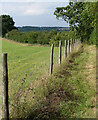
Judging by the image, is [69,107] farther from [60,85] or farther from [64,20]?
[64,20]

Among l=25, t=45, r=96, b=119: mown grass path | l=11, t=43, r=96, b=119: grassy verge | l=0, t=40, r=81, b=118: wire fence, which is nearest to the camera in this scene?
l=11, t=43, r=96, b=119: grassy verge

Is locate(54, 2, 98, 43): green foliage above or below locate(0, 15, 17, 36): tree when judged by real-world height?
below

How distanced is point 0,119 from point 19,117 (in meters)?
0.44

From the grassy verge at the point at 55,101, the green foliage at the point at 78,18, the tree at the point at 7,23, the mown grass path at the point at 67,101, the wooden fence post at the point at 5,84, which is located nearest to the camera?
the wooden fence post at the point at 5,84

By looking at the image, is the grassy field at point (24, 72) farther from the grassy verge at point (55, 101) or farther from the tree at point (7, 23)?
the tree at point (7, 23)


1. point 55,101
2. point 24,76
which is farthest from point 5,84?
point 24,76

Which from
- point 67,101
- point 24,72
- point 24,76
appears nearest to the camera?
point 67,101

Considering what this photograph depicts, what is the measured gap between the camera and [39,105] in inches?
201

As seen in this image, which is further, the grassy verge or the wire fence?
the wire fence

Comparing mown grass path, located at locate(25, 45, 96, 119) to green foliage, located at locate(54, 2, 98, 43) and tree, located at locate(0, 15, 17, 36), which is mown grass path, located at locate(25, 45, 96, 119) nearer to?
green foliage, located at locate(54, 2, 98, 43)

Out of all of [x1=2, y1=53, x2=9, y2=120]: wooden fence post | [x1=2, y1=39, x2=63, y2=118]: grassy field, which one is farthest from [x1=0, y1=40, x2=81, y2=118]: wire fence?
[x1=2, y1=53, x2=9, y2=120]: wooden fence post

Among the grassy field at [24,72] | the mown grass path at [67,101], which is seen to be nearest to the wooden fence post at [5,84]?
the grassy field at [24,72]

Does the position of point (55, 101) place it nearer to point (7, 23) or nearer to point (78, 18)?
point (78, 18)

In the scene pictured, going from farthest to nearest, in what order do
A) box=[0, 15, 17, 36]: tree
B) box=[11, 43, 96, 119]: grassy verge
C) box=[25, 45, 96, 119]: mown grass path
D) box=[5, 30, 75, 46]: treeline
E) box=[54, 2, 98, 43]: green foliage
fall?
box=[0, 15, 17, 36]: tree → box=[5, 30, 75, 46]: treeline → box=[54, 2, 98, 43]: green foliage → box=[25, 45, 96, 119]: mown grass path → box=[11, 43, 96, 119]: grassy verge
